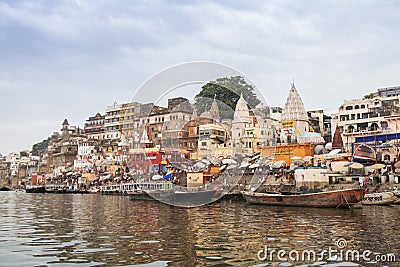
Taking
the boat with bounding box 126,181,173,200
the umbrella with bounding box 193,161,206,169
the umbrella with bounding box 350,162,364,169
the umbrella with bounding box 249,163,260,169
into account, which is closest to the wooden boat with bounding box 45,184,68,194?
the boat with bounding box 126,181,173,200

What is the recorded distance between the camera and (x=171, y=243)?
1132 centimetres

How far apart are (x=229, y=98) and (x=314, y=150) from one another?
10856 millimetres

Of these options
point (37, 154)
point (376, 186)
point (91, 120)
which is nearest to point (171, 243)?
point (376, 186)

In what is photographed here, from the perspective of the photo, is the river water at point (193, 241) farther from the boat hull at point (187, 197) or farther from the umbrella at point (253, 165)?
the umbrella at point (253, 165)

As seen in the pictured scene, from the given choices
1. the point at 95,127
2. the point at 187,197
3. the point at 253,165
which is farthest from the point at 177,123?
the point at 95,127

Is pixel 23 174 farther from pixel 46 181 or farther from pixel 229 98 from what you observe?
pixel 229 98

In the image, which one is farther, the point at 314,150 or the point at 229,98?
the point at 314,150

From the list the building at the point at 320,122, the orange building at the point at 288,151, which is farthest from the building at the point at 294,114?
the orange building at the point at 288,151
